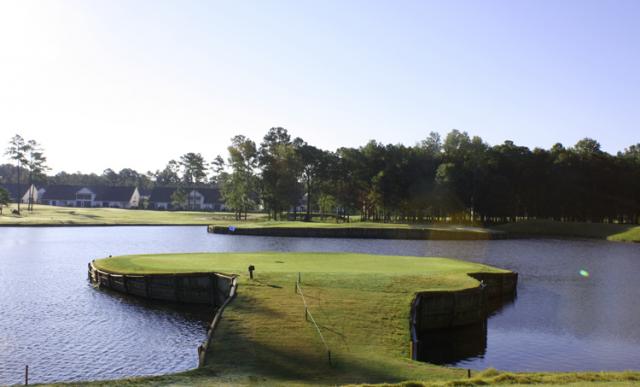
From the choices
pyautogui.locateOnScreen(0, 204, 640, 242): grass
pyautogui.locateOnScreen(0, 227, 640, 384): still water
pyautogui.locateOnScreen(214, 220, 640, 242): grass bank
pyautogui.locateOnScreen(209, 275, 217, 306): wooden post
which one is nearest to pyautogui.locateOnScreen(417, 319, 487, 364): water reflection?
pyautogui.locateOnScreen(0, 227, 640, 384): still water

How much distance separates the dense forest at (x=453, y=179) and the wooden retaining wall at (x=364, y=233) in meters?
23.6

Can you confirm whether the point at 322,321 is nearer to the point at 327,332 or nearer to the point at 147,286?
the point at 327,332

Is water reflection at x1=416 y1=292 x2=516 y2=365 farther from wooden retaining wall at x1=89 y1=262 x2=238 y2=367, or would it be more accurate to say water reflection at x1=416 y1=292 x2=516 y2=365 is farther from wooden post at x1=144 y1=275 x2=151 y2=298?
wooden post at x1=144 y1=275 x2=151 y2=298

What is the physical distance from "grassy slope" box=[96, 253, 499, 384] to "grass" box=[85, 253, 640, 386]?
39 mm

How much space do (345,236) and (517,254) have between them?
41.4 m

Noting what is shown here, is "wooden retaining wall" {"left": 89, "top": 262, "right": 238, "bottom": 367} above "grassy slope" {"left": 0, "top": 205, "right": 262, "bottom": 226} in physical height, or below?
below

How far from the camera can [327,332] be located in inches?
1015

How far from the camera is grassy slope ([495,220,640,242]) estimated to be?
115m

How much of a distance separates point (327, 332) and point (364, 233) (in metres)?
89.1

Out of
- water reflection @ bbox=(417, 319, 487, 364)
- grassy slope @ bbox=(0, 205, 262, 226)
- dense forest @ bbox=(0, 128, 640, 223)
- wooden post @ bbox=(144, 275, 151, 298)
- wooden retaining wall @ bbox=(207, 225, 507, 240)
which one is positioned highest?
dense forest @ bbox=(0, 128, 640, 223)

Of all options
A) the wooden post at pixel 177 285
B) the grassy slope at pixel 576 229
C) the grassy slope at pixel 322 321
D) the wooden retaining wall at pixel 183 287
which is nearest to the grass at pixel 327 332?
the grassy slope at pixel 322 321

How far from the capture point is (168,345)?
29.2m

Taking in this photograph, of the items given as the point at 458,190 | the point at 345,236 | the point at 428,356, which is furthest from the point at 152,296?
the point at 458,190

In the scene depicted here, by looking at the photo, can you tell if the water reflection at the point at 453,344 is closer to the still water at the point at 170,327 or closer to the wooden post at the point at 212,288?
the still water at the point at 170,327
